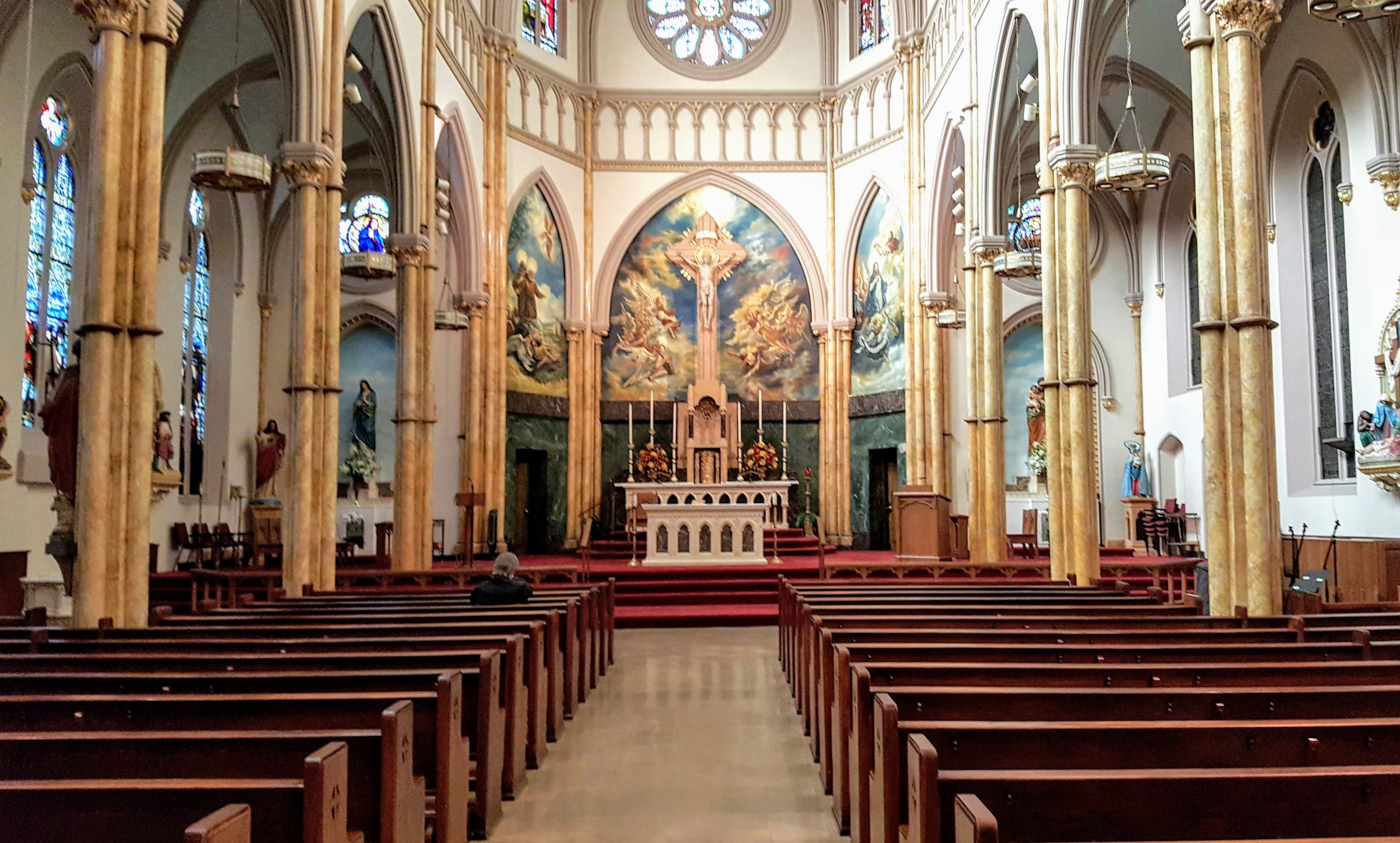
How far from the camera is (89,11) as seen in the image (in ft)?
29.3

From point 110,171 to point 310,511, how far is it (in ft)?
16.9

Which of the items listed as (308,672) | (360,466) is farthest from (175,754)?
(360,466)

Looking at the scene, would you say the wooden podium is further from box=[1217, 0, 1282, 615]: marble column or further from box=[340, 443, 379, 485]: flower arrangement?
box=[340, 443, 379, 485]: flower arrangement

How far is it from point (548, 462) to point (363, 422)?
4366mm

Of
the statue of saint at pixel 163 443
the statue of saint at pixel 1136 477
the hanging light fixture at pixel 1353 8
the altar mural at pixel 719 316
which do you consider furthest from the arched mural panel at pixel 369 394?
the hanging light fixture at pixel 1353 8

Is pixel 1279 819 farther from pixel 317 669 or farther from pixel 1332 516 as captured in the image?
pixel 1332 516

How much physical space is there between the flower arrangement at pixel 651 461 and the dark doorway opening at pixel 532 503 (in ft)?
7.45

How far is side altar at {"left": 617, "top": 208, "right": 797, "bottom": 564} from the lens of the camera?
17859mm

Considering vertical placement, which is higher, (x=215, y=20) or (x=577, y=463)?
(x=215, y=20)

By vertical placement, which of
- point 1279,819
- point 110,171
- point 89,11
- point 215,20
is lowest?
point 1279,819

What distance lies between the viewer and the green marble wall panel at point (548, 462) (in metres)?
23.8

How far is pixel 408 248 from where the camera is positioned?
17.2 meters

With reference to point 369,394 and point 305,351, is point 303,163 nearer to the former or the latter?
point 305,351

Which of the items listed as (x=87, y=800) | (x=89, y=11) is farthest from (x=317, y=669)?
(x=89, y=11)
